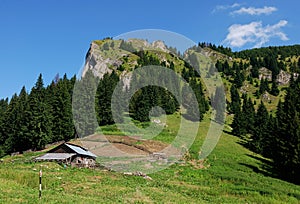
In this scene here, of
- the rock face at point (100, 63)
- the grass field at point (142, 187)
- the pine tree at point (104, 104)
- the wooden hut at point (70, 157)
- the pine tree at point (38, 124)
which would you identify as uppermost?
the rock face at point (100, 63)

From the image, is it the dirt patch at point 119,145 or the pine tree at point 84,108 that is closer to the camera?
the dirt patch at point 119,145

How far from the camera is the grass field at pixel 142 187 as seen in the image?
20.7 metres

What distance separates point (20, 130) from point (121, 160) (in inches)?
1134

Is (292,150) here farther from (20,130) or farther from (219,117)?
(219,117)

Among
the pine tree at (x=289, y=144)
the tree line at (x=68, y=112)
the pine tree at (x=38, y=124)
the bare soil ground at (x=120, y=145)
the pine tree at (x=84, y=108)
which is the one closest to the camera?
the pine tree at (x=289, y=144)

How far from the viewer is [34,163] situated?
129 ft

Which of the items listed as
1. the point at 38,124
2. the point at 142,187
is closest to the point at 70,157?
the point at 142,187

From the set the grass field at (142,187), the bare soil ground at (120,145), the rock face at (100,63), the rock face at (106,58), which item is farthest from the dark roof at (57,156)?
the rock face at (100,63)

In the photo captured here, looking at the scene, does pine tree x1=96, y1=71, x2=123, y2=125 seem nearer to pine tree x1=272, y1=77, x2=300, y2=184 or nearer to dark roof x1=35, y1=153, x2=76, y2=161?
dark roof x1=35, y1=153, x2=76, y2=161

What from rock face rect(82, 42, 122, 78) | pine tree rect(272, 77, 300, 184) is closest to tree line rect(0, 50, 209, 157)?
pine tree rect(272, 77, 300, 184)

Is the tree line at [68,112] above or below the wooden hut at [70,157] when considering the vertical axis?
above

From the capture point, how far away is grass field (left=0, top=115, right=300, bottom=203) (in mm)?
20719

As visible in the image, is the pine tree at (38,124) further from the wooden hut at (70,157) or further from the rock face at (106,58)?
the rock face at (106,58)

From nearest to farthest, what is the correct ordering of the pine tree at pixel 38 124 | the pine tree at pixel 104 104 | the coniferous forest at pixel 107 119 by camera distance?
1. the coniferous forest at pixel 107 119
2. the pine tree at pixel 38 124
3. the pine tree at pixel 104 104
